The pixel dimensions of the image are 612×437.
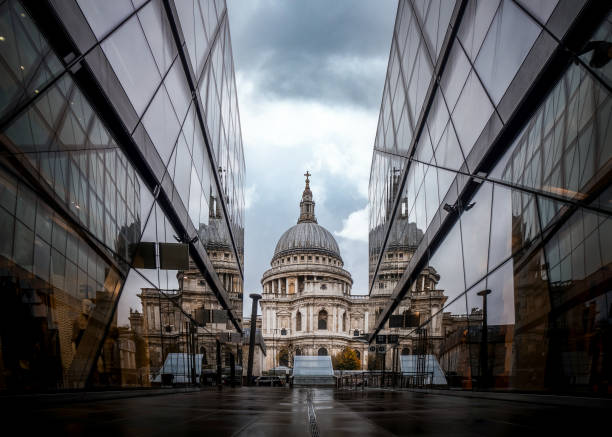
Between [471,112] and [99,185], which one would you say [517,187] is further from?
[99,185]

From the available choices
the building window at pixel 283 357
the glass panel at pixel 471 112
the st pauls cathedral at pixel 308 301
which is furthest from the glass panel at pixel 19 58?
the building window at pixel 283 357

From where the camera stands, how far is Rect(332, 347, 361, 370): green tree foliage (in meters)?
105

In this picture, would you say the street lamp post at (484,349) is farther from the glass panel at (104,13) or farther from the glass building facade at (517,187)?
the glass panel at (104,13)

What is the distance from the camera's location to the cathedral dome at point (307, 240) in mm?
142750

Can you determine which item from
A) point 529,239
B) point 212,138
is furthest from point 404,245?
point 529,239

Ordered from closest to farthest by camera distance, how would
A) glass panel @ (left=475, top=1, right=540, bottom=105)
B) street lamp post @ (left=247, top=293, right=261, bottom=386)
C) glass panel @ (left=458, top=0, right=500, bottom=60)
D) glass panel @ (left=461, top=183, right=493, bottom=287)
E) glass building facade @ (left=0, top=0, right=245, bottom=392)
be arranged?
glass building facade @ (left=0, top=0, right=245, bottom=392)
glass panel @ (left=475, top=1, right=540, bottom=105)
glass panel @ (left=458, top=0, right=500, bottom=60)
glass panel @ (left=461, top=183, right=493, bottom=287)
street lamp post @ (left=247, top=293, right=261, bottom=386)

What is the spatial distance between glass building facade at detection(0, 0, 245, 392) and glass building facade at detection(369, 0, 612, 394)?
233 inches

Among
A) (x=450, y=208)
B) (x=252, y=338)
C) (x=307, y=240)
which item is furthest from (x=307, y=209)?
(x=450, y=208)

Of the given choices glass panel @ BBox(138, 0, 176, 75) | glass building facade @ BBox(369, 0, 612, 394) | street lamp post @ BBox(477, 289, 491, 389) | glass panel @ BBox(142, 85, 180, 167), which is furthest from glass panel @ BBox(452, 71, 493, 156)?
glass panel @ BBox(142, 85, 180, 167)

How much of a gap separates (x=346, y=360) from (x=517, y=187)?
102157 mm

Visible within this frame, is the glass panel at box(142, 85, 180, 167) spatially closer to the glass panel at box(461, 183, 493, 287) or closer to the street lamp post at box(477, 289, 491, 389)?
the glass panel at box(461, 183, 493, 287)

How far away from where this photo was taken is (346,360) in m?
106

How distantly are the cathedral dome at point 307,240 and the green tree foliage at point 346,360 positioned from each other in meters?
37.3

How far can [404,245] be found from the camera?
67.8 ft
